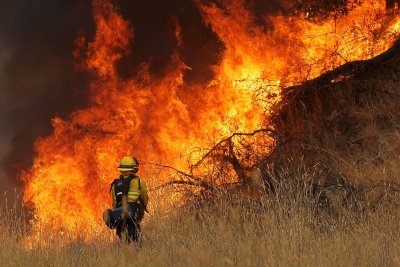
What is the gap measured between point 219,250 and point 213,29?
856 centimetres

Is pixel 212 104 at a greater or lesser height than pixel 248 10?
lesser

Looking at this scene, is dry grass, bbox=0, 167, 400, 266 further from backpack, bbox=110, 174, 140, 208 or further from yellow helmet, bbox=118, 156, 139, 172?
yellow helmet, bbox=118, 156, 139, 172

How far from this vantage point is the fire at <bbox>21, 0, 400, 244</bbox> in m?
13.1

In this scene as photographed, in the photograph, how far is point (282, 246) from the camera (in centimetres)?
724

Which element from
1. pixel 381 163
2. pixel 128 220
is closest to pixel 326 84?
pixel 381 163

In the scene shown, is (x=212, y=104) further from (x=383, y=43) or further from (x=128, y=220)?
(x=128, y=220)

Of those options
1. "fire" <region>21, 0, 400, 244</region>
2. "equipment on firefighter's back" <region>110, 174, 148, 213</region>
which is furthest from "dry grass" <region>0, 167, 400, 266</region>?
"fire" <region>21, 0, 400, 244</region>

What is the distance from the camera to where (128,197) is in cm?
846

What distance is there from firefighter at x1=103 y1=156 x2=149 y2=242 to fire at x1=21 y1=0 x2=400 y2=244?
13.0 feet

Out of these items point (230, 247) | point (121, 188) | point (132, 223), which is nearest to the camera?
point (230, 247)

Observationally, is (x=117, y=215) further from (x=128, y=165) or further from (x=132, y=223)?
(x=128, y=165)

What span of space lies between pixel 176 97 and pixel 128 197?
21.0ft

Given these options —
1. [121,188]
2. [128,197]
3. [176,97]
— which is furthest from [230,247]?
[176,97]

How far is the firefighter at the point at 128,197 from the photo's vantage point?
8.43m
